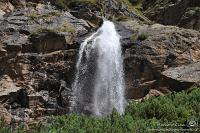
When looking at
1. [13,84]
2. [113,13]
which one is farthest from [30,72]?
[113,13]

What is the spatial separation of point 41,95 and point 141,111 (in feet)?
52.1

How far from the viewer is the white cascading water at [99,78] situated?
158 feet

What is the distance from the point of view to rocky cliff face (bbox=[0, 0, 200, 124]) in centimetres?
4772

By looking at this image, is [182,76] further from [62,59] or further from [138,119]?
[138,119]

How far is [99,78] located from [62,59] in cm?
430

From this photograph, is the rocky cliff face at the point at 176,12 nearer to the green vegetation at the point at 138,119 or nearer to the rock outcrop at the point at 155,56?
the rock outcrop at the point at 155,56

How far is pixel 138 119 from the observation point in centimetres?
3284

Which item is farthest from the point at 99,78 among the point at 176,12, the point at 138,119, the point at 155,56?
the point at 176,12

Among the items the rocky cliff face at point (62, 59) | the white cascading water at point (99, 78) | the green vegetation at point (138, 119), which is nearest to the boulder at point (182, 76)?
the rocky cliff face at point (62, 59)

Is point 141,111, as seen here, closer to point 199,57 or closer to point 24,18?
point 199,57

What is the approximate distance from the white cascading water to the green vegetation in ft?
37.4

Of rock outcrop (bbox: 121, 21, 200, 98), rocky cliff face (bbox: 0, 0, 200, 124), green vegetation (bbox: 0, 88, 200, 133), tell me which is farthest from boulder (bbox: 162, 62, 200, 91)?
green vegetation (bbox: 0, 88, 200, 133)

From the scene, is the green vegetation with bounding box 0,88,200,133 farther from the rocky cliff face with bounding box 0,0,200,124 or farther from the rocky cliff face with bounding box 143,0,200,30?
the rocky cliff face with bounding box 143,0,200,30

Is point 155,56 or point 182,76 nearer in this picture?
point 182,76
